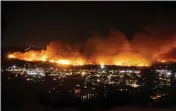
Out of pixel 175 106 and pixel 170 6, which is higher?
pixel 170 6

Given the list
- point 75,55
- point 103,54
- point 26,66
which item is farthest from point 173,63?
point 26,66

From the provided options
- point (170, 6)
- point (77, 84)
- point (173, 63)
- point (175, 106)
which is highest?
point (170, 6)

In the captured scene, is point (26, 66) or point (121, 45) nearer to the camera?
point (26, 66)

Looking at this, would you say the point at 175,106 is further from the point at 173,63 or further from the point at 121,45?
the point at 121,45

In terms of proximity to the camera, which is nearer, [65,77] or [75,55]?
[65,77]

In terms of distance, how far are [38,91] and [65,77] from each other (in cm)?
42

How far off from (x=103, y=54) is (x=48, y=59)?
31.3 inches

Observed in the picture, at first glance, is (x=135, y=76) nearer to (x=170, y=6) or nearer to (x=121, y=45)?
(x=121, y=45)

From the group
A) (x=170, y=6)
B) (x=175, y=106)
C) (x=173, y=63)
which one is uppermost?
(x=170, y=6)

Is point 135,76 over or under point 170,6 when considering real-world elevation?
under

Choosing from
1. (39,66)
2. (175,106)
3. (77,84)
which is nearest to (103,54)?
(77,84)

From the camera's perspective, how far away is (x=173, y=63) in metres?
4.43

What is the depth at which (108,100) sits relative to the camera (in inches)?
168

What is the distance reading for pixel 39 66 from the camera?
4180 mm
